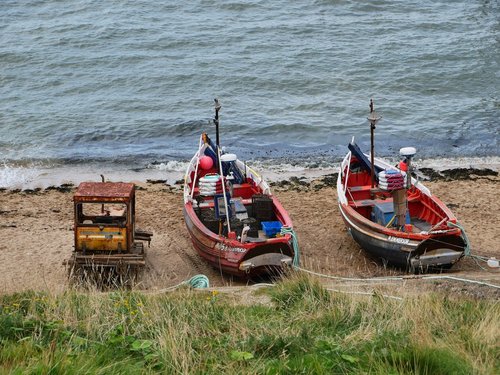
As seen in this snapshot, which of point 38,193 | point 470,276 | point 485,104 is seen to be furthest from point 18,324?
point 485,104

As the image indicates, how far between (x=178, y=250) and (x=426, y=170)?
8.69m

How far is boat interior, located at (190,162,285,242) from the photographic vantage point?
15758mm

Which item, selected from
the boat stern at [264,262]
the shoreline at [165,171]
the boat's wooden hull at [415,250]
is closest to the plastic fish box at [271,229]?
the boat stern at [264,262]

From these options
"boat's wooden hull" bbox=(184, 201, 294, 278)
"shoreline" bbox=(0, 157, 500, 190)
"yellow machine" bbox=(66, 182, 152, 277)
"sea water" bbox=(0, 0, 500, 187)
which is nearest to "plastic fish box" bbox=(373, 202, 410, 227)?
"boat's wooden hull" bbox=(184, 201, 294, 278)

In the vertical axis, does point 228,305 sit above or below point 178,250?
above

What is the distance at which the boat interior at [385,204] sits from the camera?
53.8 feet

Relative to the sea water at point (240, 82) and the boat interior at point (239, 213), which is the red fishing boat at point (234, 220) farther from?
the sea water at point (240, 82)

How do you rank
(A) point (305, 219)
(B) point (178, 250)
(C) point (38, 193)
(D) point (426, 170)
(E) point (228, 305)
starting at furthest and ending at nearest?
(D) point (426, 170) < (C) point (38, 193) < (A) point (305, 219) < (B) point (178, 250) < (E) point (228, 305)

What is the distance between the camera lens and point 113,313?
9.11 meters

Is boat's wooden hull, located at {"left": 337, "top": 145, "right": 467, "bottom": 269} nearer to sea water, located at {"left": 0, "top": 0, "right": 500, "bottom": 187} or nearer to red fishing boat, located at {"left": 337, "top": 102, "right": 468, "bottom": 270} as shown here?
red fishing boat, located at {"left": 337, "top": 102, "right": 468, "bottom": 270}

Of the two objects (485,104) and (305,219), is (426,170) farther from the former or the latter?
(485,104)

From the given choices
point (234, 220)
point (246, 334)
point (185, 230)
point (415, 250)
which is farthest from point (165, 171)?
point (246, 334)

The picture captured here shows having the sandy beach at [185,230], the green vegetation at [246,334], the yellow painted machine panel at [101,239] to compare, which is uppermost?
the green vegetation at [246,334]

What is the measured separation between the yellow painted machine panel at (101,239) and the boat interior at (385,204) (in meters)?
4.93
